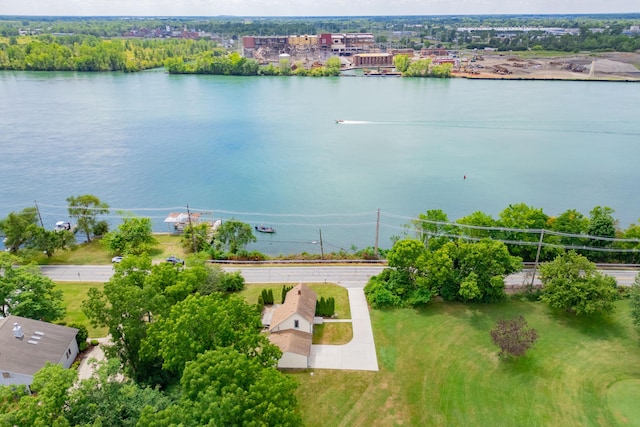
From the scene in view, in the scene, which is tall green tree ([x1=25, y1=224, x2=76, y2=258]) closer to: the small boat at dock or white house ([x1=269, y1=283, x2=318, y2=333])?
the small boat at dock

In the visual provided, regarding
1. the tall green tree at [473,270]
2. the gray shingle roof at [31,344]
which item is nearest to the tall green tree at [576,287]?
the tall green tree at [473,270]

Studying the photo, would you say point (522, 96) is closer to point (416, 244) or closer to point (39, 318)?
point (416, 244)

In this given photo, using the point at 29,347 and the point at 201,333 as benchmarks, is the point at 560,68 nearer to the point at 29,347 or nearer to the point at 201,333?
the point at 201,333

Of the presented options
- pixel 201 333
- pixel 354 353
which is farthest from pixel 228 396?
pixel 354 353

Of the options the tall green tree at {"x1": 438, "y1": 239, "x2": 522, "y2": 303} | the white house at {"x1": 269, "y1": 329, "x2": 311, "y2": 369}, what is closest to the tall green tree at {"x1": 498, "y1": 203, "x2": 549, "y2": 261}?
the tall green tree at {"x1": 438, "y1": 239, "x2": 522, "y2": 303}

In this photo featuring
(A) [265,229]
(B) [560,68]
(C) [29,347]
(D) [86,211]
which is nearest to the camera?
(C) [29,347]

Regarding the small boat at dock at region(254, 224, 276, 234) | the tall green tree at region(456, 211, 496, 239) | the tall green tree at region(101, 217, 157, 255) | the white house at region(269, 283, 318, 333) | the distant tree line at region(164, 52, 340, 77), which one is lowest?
the small boat at dock at region(254, 224, 276, 234)

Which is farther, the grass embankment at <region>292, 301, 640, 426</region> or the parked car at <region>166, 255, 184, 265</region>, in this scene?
the parked car at <region>166, 255, 184, 265</region>

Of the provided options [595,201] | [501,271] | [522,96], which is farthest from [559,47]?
[501,271]
